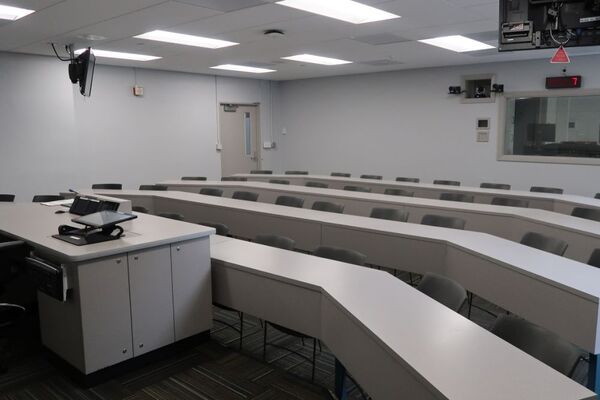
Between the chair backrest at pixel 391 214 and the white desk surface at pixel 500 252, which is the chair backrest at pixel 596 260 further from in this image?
the chair backrest at pixel 391 214

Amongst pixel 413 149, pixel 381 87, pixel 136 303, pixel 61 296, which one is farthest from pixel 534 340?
pixel 381 87

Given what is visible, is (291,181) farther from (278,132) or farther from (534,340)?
(534,340)

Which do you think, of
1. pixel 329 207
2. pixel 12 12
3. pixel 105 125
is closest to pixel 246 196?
pixel 329 207

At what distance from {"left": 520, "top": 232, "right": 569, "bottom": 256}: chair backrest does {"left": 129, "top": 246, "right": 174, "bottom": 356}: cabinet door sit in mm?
2892

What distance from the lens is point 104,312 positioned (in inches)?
114

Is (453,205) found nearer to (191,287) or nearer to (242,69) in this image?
(191,287)

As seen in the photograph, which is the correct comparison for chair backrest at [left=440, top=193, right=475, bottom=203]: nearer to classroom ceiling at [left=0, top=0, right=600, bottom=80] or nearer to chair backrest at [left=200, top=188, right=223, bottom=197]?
classroom ceiling at [left=0, top=0, right=600, bottom=80]

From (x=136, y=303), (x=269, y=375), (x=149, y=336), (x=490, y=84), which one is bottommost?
(x=269, y=375)

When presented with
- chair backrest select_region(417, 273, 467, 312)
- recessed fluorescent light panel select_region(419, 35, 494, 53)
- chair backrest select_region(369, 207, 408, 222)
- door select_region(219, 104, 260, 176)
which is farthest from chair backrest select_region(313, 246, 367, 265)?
door select_region(219, 104, 260, 176)

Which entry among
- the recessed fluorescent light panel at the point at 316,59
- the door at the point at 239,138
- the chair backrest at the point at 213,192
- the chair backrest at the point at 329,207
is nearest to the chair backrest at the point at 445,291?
the chair backrest at the point at 329,207

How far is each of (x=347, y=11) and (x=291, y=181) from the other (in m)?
4.33

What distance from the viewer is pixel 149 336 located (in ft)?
10.3

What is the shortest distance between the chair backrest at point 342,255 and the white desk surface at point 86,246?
827 millimetres

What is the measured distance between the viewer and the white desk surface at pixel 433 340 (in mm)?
1584
